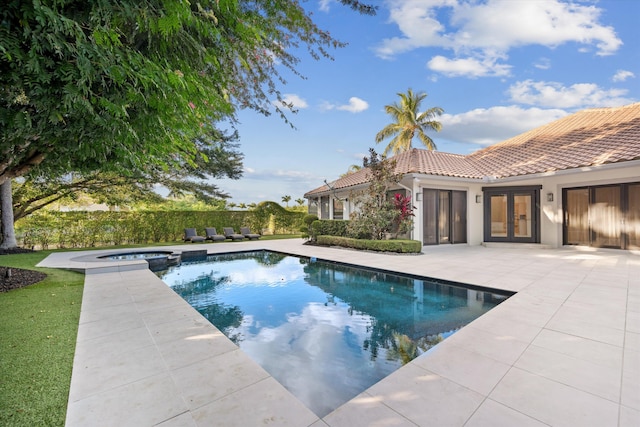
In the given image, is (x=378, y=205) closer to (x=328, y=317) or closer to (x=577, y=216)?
(x=577, y=216)

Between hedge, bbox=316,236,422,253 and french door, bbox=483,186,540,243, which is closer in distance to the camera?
hedge, bbox=316,236,422,253

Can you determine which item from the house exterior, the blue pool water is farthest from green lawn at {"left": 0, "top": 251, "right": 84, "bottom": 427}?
the house exterior

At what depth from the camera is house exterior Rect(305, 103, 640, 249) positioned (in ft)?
37.4

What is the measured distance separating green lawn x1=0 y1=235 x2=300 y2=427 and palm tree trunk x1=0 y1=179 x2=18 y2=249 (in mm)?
11083

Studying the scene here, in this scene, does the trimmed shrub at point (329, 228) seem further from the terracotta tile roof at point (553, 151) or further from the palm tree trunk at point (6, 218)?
the palm tree trunk at point (6, 218)

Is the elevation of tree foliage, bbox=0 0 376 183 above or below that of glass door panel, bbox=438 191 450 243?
above

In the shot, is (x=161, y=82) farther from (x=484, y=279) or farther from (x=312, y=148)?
(x=312, y=148)

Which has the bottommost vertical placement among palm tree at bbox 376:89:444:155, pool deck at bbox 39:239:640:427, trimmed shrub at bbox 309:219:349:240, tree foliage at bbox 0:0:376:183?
pool deck at bbox 39:239:640:427

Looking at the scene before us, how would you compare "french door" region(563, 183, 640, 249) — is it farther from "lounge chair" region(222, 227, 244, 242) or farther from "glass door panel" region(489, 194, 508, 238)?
"lounge chair" region(222, 227, 244, 242)

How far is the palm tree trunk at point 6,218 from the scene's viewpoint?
542 inches

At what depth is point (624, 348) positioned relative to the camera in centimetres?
358

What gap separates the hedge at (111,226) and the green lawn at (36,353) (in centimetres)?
1191

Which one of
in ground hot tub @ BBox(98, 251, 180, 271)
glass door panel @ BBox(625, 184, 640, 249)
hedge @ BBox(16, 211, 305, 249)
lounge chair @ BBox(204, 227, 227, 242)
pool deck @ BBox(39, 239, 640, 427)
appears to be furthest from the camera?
lounge chair @ BBox(204, 227, 227, 242)

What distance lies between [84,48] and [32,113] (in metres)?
1.47
